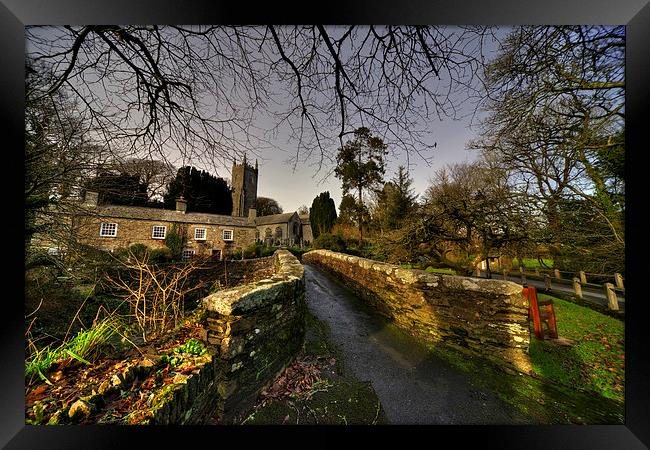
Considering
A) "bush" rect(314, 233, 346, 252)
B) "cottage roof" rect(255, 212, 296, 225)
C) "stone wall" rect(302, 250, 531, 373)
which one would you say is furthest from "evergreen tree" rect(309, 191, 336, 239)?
"stone wall" rect(302, 250, 531, 373)

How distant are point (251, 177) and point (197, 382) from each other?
87.1ft

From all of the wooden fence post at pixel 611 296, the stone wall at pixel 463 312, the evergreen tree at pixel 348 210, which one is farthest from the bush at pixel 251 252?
the wooden fence post at pixel 611 296

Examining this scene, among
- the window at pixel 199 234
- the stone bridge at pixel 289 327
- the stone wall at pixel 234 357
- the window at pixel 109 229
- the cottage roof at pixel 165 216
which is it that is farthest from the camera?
the window at pixel 199 234

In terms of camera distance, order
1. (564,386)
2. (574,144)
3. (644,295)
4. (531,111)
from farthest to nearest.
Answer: (531,111) < (574,144) < (564,386) < (644,295)

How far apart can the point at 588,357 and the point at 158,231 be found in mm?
12039

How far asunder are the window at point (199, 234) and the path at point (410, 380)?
868cm

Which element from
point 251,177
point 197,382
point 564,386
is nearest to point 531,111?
point 564,386

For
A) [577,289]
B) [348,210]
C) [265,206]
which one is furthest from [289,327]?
[265,206]

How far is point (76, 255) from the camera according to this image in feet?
10.1

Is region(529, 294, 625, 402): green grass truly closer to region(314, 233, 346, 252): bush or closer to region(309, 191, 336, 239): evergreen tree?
region(314, 233, 346, 252): bush

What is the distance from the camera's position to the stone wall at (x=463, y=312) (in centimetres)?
270

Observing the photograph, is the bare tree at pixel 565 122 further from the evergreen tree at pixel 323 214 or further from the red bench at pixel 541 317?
the evergreen tree at pixel 323 214

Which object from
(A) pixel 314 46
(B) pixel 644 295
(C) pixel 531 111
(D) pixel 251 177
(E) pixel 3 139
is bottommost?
(B) pixel 644 295

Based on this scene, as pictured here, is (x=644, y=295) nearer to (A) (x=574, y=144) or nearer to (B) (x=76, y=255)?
(A) (x=574, y=144)
